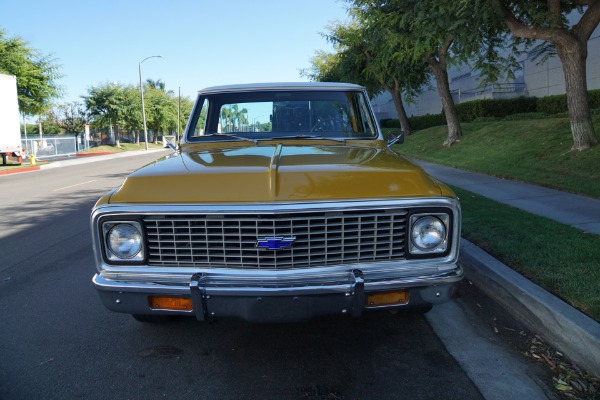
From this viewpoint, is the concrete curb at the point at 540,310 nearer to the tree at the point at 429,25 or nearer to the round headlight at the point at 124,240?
the round headlight at the point at 124,240

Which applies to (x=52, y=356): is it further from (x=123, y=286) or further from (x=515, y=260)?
(x=515, y=260)

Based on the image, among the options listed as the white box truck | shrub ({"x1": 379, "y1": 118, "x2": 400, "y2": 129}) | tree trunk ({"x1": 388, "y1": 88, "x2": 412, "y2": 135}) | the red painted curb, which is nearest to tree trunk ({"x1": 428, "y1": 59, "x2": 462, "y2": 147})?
tree trunk ({"x1": 388, "y1": 88, "x2": 412, "y2": 135})

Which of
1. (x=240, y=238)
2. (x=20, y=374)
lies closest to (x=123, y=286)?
(x=240, y=238)

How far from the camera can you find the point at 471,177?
12.2 metres

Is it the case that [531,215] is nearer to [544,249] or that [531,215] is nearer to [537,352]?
[544,249]

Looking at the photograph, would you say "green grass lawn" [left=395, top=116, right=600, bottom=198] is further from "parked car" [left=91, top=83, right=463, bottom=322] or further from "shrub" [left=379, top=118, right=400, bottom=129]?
"shrub" [left=379, top=118, right=400, bottom=129]

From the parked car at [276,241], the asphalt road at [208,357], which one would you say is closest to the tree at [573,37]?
the asphalt road at [208,357]

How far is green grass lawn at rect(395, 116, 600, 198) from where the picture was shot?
10.1 metres

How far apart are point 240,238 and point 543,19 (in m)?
11.0

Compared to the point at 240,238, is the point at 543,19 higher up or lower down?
higher up

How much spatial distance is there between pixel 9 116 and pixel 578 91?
2295cm

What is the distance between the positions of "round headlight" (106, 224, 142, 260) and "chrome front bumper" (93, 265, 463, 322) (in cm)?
20

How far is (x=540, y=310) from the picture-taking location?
3.73 m

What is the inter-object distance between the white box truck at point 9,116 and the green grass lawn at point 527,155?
1805cm
